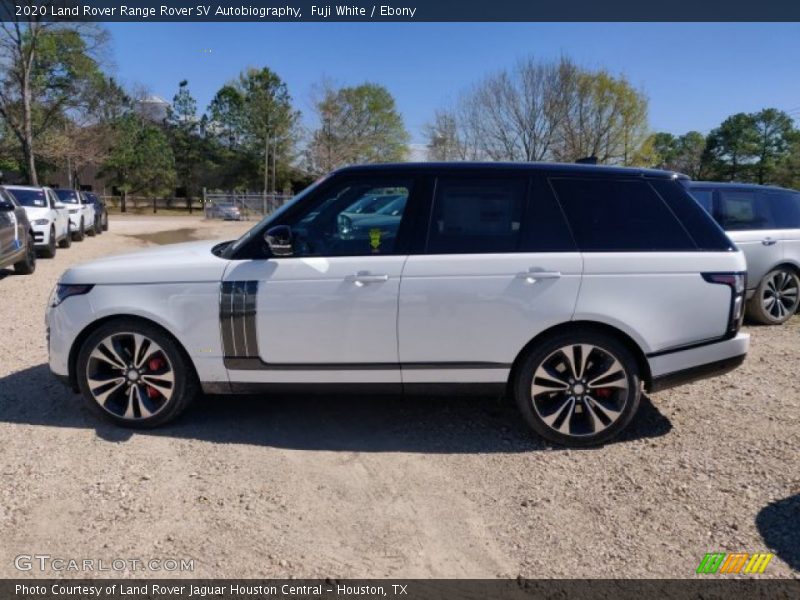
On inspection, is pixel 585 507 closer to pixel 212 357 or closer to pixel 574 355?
pixel 574 355

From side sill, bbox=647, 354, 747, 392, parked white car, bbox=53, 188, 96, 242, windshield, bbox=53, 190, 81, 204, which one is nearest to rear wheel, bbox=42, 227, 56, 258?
parked white car, bbox=53, 188, 96, 242

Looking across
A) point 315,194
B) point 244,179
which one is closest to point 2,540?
point 315,194

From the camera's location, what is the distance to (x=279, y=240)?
3.69 m

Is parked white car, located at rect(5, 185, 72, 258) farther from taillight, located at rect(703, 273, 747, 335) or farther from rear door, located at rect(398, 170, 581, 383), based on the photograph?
taillight, located at rect(703, 273, 747, 335)

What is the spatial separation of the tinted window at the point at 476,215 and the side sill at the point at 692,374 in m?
1.30

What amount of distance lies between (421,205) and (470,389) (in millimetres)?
1245

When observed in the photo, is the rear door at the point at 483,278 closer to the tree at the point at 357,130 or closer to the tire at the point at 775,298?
the tire at the point at 775,298

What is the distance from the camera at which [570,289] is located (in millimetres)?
3621

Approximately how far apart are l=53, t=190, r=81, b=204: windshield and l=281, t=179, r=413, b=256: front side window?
17.9 metres

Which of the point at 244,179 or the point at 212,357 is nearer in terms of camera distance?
the point at 212,357

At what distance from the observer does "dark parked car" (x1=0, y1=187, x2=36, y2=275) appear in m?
9.38

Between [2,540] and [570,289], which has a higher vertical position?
[570,289]

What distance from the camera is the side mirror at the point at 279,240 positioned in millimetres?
3691

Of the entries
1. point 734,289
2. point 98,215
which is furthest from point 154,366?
point 98,215
